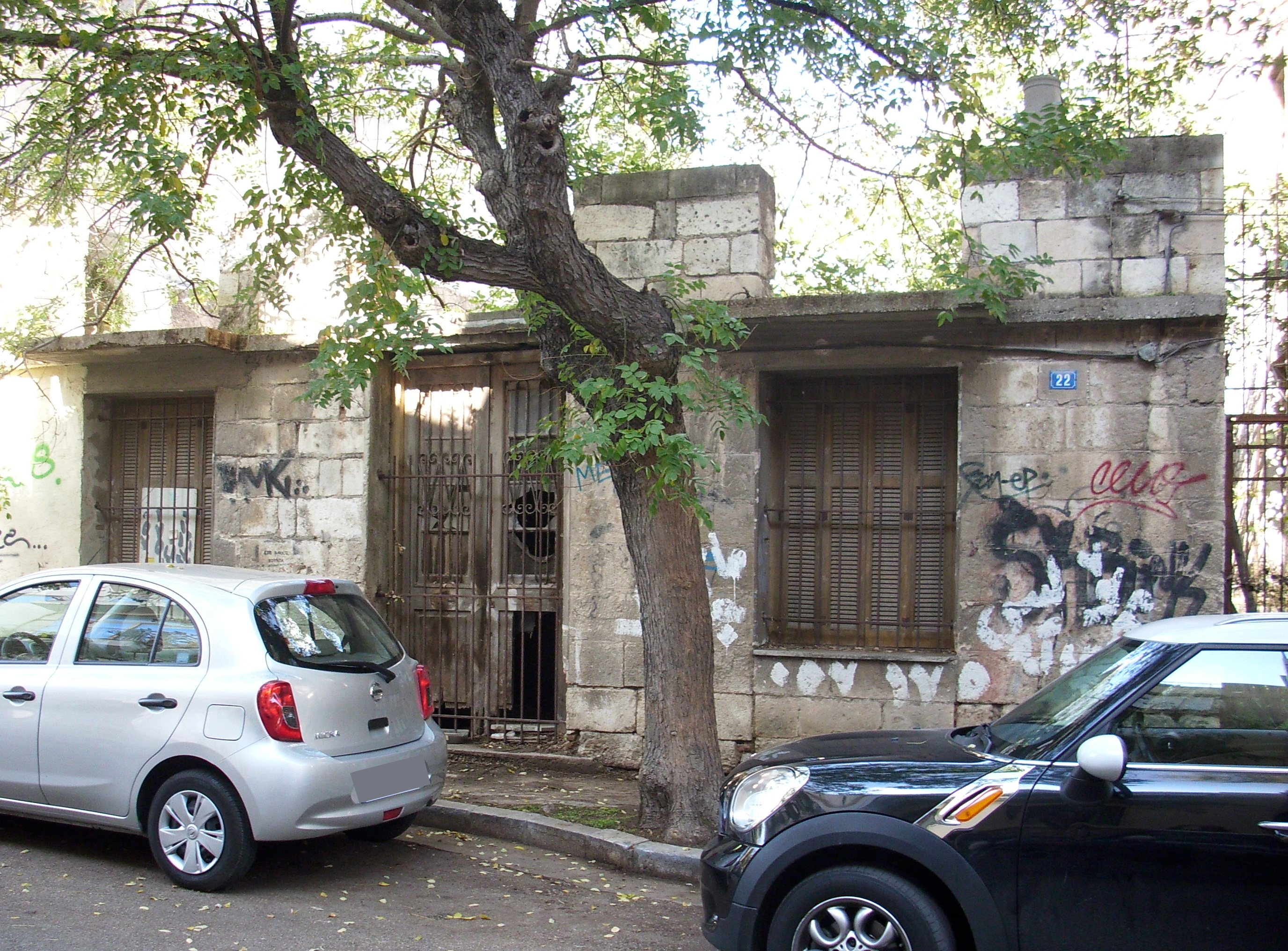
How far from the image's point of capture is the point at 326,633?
5398 mm

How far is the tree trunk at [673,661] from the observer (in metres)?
5.76

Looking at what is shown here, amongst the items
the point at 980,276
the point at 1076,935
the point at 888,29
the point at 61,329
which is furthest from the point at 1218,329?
the point at 61,329

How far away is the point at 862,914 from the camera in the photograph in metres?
3.52

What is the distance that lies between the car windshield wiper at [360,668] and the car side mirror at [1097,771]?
3.39 metres

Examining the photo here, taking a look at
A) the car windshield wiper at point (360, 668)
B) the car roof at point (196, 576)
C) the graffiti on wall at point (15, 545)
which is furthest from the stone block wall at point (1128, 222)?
the graffiti on wall at point (15, 545)

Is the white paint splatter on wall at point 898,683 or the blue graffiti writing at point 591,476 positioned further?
the blue graffiti writing at point 591,476

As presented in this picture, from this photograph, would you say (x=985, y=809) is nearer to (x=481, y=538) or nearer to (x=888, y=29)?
(x=888, y=29)

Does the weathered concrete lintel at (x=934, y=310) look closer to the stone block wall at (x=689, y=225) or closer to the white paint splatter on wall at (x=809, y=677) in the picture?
the stone block wall at (x=689, y=225)

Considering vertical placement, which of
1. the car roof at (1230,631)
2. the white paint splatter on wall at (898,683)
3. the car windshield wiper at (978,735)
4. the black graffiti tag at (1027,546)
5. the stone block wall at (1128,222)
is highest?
the stone block wall at (1128,222)

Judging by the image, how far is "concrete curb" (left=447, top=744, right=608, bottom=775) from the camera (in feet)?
25.2

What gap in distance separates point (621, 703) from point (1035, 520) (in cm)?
320

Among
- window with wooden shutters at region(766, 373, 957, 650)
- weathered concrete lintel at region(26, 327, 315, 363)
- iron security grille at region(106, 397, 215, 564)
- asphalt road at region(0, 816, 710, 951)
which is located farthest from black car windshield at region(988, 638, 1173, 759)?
iron security grille at region(106, 397, 215, 564)

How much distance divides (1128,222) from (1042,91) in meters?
1.31

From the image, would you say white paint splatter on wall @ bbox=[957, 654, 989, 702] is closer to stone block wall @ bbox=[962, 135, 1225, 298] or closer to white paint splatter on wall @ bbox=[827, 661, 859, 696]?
white paint splatter on wall @ bbox=[827, 661, 859, 696]
